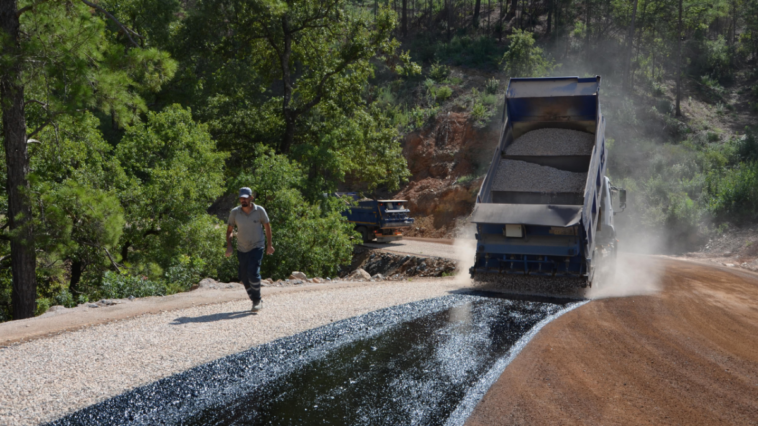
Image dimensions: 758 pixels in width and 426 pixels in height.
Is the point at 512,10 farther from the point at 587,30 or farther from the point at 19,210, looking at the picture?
the point at 19,210

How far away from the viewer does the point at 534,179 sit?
11.0 m

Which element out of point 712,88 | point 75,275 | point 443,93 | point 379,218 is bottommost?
point 75,275

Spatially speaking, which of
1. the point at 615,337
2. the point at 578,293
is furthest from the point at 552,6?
the point at 615,337

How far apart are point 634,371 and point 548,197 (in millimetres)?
5956

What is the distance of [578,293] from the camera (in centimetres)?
990

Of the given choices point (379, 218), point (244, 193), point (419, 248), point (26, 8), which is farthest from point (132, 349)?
point (379, 218)

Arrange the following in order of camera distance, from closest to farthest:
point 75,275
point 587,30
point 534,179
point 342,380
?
point 342,380
point 534,179
point 75,275
point 587,30

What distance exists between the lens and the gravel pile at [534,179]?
425 inches

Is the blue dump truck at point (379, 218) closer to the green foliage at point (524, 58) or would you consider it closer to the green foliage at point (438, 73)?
the green foliage at point (524, 58)

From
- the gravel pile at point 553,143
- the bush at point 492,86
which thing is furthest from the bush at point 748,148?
the gravel pile at point 553,143

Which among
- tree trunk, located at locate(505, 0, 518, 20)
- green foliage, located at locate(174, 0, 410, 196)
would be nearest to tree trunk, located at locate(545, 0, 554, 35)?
tree trunk, located at locate(505, 0, 518, 20)

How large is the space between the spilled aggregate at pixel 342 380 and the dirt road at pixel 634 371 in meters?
0.37

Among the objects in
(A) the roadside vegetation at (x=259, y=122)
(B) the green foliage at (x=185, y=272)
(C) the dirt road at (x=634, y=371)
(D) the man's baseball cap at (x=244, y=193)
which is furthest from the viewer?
(B) the green foliage at (x=185, y=272)

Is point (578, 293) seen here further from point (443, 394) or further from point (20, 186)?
point (20, 186)
